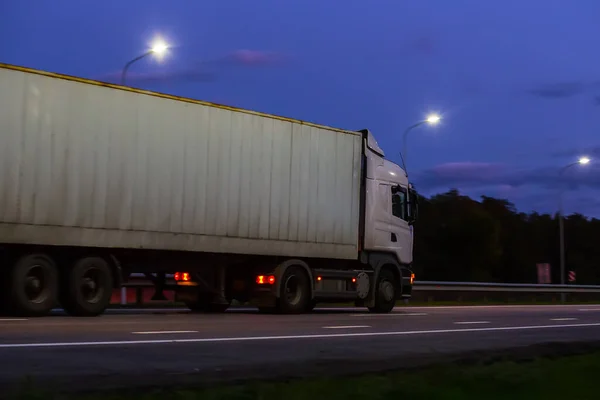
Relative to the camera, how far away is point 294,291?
66.6 feet

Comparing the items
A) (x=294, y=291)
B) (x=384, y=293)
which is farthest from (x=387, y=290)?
(x=294, y=291)

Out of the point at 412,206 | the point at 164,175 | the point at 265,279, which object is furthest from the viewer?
the point at 412,206

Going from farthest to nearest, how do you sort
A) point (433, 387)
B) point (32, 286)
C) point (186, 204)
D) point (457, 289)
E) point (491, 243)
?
point (491, 243)
point (457, 289)
point (186, 204)
point (32, 286)
point (433, 387)

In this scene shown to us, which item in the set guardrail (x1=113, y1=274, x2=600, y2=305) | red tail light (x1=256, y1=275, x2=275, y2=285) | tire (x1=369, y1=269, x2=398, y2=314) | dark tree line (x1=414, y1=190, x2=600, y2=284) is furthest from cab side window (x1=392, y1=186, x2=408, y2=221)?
dark tree line (x1=414, y1=190, x2=600, y2=284)

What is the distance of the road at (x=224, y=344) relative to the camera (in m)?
8.35

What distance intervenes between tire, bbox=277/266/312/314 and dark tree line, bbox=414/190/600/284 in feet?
164

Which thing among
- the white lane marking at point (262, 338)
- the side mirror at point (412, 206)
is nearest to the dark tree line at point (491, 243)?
the side mirror at point (412, 206)

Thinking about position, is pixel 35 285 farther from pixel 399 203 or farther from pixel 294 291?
pixel 399 203

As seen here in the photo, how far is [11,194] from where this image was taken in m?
15.1

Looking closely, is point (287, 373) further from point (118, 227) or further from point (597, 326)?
point (597, 326)

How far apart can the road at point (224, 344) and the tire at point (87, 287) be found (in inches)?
31.2

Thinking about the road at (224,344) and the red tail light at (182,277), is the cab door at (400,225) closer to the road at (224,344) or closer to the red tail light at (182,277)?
the road at (224,344)

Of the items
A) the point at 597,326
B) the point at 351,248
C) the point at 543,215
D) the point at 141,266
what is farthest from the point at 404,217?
the point at 543,215

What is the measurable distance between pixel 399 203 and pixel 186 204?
6.95 meters
